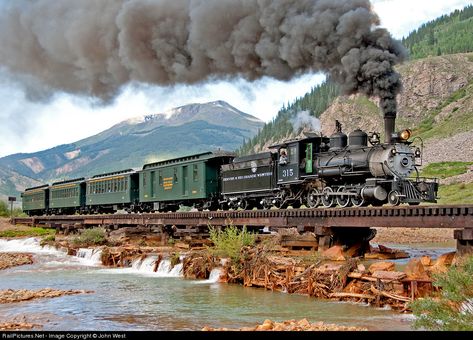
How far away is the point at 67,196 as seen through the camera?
55219 mm

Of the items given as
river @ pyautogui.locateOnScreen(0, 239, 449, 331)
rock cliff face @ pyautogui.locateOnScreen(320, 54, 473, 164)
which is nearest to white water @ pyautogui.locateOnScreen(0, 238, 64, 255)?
river @ pyautogui.locateOnScreen(0, 239, 449, 331)

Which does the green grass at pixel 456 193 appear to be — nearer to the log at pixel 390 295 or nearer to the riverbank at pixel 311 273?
the riverbank at pixel 311 273

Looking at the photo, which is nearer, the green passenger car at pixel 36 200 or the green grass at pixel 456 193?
the green grass at pixel 456 193

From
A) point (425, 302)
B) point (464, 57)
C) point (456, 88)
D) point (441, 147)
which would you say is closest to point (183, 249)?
point (425, 302)

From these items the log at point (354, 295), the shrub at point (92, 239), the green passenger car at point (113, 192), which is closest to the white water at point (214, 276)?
the log at point (354, 295)

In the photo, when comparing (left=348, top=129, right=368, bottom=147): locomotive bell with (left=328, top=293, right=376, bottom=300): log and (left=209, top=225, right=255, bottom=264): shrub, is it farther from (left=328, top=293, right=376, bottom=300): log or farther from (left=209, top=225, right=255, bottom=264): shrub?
(left=328, top=293, right=376, bottom=300): log

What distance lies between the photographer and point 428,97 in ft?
478

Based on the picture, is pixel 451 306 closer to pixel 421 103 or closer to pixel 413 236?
pixel 413 236

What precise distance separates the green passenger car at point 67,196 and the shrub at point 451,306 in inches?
1708

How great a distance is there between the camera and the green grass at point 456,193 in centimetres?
5742

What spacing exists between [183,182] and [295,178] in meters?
11.5

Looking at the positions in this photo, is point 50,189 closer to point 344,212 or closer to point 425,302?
point 344,212

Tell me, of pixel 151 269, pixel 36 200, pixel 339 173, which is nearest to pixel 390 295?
pixel 339 173
